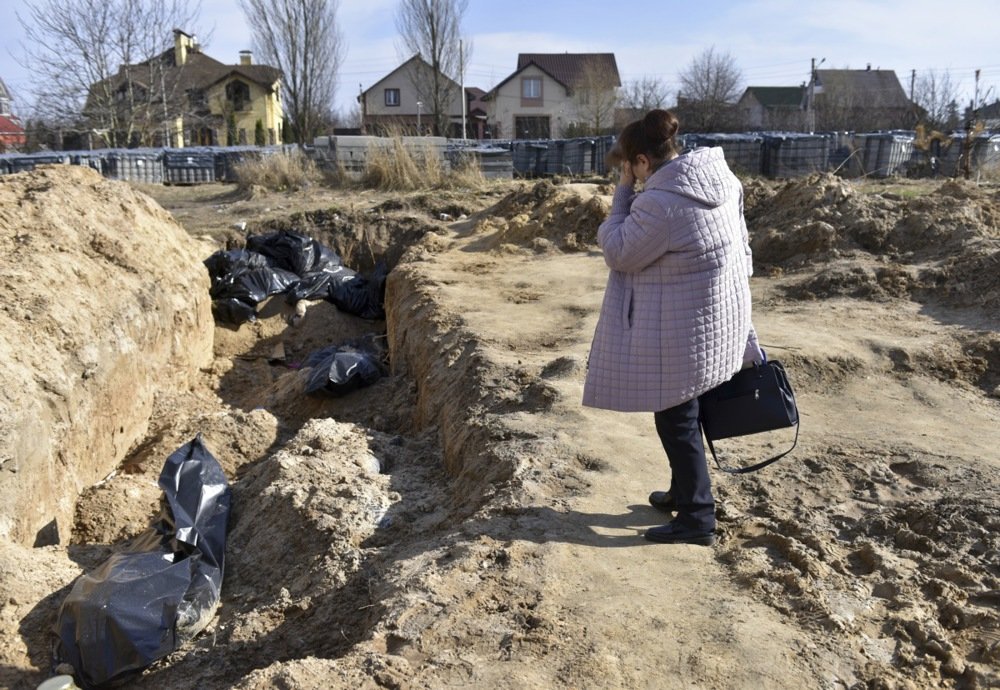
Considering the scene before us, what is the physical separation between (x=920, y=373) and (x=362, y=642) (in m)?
4.29

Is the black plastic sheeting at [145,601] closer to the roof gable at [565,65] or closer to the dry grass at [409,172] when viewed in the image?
the dry grass at [409,172]

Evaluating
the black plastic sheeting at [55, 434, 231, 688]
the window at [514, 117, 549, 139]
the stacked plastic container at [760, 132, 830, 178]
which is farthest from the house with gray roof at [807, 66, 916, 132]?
the black plastic sheeting at [55, 434, 231, 688]

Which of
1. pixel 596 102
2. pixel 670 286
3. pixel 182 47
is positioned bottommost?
pixel 670 286

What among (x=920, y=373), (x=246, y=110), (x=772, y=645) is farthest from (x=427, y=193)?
(x=246, y=110)

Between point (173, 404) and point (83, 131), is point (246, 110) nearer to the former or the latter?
point (83, 131)

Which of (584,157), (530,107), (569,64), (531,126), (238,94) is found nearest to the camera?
(584,157)

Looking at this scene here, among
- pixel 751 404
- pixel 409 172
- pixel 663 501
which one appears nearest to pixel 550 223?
pixel 409 172

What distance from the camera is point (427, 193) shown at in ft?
50.1

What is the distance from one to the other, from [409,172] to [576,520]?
13.3 metres

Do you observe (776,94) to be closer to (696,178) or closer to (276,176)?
(276,176)

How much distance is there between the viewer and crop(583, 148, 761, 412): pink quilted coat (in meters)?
2.96

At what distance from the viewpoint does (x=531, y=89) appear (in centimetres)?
4962

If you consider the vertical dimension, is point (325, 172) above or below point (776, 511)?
above

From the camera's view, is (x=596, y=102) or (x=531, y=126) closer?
(x=596, y=102)
